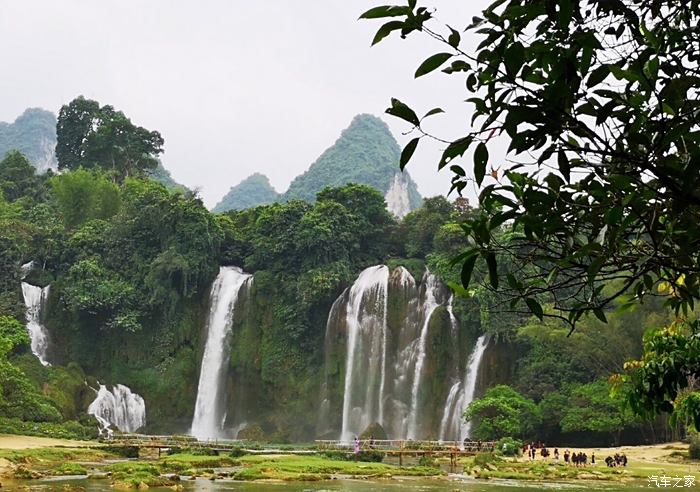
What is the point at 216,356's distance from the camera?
125 feet

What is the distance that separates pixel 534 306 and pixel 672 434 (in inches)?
1187

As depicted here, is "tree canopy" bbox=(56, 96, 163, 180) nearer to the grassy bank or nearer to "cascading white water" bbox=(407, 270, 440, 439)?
"cascading white water" bbox=(407, 270, 440, 439)

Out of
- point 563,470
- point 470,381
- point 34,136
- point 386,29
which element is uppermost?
point 34,136

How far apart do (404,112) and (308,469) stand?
20.1m

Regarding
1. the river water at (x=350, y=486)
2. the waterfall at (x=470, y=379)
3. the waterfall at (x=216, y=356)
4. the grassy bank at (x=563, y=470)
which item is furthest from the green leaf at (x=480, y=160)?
the waterfall at (x=216, y=356)

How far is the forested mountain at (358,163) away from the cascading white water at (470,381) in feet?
180

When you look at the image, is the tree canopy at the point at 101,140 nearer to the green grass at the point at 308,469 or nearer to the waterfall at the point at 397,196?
the green grass at the point at 308,469

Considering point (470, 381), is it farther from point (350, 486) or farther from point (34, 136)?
point (34, 136)

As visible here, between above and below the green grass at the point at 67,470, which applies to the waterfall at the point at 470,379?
above

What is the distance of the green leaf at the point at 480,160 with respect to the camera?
8.44 feet

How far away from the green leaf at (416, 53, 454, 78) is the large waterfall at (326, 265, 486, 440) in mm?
31833

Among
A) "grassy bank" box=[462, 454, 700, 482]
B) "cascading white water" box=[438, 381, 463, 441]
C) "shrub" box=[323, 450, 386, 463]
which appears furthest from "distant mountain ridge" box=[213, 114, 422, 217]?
"grassy bank" box=[462, 454, 700, 482]

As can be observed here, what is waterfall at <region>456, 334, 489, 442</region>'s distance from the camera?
108 ft

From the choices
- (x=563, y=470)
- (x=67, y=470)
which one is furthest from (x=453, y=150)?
(x=563, y=470)
